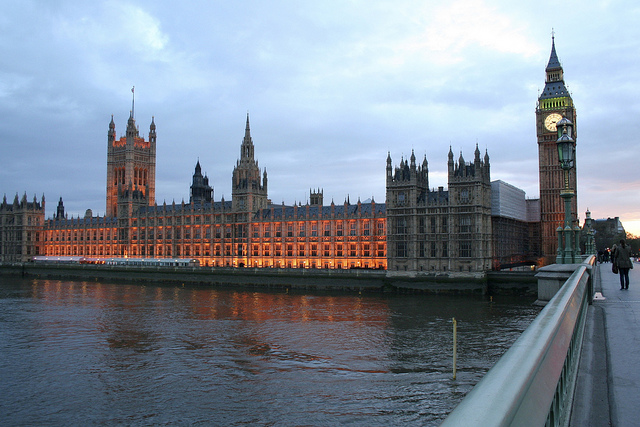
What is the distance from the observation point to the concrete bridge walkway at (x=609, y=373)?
5730mm

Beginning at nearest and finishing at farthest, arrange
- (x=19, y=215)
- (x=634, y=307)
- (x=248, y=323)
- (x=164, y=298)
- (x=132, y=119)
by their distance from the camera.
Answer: (x=634, y=307) → (x=248, y=323) → (x=164, y=298) → (x=19, y=215) → (x=132, y=119)

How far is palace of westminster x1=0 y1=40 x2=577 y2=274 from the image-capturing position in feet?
261

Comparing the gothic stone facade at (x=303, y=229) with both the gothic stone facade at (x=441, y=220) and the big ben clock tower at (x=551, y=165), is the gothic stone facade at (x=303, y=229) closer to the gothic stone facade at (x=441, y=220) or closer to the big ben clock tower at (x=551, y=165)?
the gothic stone facade at (x=441, y=220)

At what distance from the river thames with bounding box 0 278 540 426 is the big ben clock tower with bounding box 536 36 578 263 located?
4444 centimetres

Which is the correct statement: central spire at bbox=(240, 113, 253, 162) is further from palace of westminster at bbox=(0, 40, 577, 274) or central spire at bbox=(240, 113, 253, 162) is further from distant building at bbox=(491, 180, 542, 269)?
distant building at bbox=(491, 180, 542, 269)

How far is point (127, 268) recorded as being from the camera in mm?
104562

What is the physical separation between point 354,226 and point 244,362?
205 ft

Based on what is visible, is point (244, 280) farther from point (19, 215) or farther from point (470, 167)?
point (19, 215)

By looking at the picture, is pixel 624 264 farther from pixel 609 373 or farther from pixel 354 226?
pixel 354 226

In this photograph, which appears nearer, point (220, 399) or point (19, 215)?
point (220, 399)

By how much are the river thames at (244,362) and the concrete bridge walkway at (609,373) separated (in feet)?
40.2

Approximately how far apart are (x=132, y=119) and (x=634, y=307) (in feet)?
582

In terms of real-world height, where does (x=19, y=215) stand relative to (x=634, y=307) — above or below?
above

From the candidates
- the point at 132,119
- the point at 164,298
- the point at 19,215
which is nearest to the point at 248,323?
the point at 164,298
